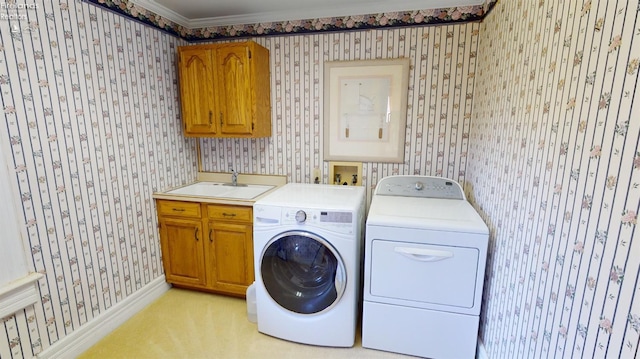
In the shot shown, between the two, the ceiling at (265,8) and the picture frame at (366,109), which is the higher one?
the ceiling at (265,8)

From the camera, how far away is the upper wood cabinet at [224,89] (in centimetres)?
236

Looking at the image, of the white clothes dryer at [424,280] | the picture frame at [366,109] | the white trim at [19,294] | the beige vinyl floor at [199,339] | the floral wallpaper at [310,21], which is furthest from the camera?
the picture frame at [366,109]

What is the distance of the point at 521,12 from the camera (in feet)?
4.86

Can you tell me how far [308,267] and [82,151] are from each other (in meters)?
1.61

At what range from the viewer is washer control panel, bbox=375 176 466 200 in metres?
2.27

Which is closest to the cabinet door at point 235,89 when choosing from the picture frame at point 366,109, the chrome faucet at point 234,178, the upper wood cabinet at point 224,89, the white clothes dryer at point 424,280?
the upper wood cabinet at point 224,89

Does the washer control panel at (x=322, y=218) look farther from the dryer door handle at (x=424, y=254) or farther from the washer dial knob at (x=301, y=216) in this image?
the dryer door handle at (x=424, y=254)

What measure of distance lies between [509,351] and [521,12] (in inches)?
66.3

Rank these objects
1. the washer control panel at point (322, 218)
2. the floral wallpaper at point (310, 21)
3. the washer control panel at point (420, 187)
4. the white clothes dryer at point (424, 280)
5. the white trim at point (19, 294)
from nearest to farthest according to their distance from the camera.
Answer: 1. the white trim at point (19, 294)
2. the white clothes dryer at point (424, 280)
3. the washer control panel at point (322, 218)
4. the floral wallpaper at point (310, 21)
5. the washer control panel at point (420, 187)

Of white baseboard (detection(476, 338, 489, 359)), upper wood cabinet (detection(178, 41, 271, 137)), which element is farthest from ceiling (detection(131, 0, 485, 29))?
white baseboard (detection(476, 338, 489, 359))

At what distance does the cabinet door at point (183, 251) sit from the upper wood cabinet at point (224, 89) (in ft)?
2.60

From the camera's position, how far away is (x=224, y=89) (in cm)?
242

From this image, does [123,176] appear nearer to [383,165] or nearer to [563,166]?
[383,165]

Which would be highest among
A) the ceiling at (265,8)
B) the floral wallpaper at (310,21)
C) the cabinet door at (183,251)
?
the ceiling at (265,8)
